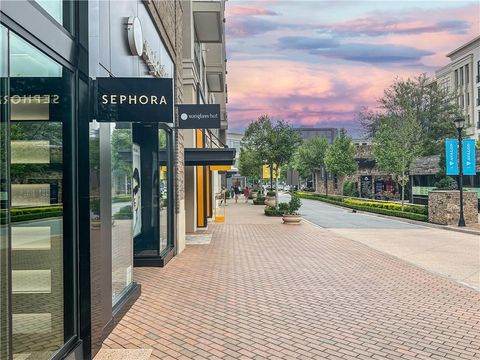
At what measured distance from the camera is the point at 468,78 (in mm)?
63188

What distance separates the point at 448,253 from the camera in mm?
12945

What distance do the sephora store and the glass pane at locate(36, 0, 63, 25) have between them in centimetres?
2

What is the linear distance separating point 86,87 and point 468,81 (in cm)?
6849

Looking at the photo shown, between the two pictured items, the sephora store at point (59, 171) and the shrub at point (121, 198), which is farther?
the shrub at point (121, 198)

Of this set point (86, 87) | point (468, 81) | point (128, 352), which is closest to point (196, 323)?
A: point (128, 352)

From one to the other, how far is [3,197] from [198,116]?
8170 millimetres

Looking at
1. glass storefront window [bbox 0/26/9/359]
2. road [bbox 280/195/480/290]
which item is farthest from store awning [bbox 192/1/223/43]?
glass storefront window [bbox 0/26/9/359]

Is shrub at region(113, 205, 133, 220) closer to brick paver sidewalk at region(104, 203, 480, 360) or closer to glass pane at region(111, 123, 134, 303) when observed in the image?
glass pane at region(111, 123, 134, 303)

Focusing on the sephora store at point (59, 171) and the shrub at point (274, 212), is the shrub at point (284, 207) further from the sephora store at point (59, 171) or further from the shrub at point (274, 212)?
the sephora store at point (59, 171)

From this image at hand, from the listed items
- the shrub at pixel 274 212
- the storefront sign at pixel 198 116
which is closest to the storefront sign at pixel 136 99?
the storefront sign at pixel 198 116

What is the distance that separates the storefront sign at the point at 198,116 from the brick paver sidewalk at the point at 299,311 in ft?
11.2

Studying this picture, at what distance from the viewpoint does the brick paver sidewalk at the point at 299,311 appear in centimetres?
515

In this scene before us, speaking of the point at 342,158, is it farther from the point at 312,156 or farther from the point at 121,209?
the point at 121,209

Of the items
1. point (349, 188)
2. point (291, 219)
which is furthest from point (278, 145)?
point (349, 188)
